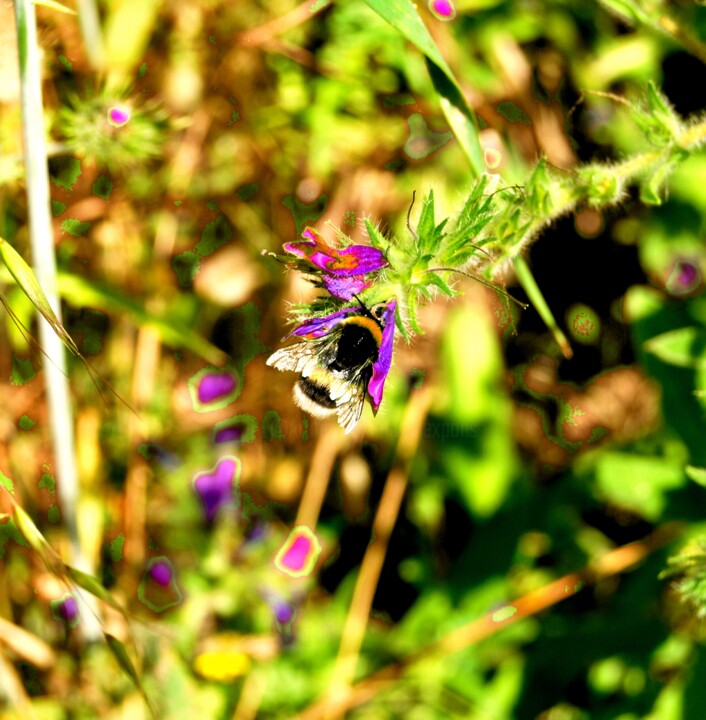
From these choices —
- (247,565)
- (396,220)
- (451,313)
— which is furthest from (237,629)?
(396,220)

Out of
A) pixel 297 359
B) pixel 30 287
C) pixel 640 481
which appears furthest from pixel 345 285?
pixel 640 481

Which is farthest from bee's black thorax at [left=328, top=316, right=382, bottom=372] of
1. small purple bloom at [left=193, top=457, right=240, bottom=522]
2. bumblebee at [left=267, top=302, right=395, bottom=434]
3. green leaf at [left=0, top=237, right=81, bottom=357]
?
small purple bloom at [left=193, top=457, right=240, bottom=522]

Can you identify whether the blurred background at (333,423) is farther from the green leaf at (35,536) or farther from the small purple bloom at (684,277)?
the green leaf at (35,536)

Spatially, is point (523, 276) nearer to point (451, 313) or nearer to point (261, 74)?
point (451, 313)

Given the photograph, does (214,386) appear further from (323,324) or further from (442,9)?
(323,324)

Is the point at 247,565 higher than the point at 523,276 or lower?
lower

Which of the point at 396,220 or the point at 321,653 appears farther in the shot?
the point at 396,220
